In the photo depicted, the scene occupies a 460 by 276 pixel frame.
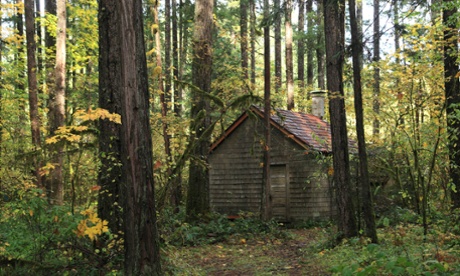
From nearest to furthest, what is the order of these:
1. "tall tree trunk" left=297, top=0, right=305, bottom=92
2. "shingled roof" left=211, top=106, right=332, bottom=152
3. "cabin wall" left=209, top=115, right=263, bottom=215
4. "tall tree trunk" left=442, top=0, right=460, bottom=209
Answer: "tall tree trunk" left=442, top=0, right=460, bottom=209
"shingled roof" left=211, top=106, right=332, bottom=152
"cabin wall" left=209, top=115, right=263, bottom=215
"tall tree trunk" left=297, top=0, right=305, bottom=92

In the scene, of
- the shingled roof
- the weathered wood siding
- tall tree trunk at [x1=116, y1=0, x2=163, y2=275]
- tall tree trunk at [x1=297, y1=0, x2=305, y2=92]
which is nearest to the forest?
tall tree trunk at [x1=116, y1=0, x2=163, y2=275]

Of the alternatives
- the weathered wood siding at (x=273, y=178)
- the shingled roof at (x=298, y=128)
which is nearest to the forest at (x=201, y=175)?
the weathered wood siding at (x=273, y=178)

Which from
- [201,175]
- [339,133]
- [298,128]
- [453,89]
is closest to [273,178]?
[298,128]

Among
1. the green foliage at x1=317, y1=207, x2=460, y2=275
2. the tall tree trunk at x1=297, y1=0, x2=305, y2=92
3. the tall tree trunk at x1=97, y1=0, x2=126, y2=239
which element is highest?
the tall tree trunk at x1=297, y1=0, x2=305, y2=92

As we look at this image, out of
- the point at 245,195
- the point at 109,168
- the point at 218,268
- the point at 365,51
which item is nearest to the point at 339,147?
the point at 365,51

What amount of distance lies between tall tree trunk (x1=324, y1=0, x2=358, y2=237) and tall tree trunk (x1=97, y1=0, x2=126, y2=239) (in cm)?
528

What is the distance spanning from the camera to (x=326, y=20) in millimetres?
11109

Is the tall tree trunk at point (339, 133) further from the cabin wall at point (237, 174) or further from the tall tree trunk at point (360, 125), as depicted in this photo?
the cabin wall at point (237, 174)

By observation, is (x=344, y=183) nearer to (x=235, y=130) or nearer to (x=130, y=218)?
(x=130, y=218)

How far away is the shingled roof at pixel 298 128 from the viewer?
60.4 feet

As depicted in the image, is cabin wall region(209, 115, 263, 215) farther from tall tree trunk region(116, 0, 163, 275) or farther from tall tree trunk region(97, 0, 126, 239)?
tall tree trunk region(116, 0, 163, 275)

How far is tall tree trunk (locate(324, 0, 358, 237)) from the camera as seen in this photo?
10664 mm

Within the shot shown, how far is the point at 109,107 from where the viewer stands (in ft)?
24.7

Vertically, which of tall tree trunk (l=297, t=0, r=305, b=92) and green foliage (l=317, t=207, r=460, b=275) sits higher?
tall tree trunk (l=297, t=0, r=305, b=92)
